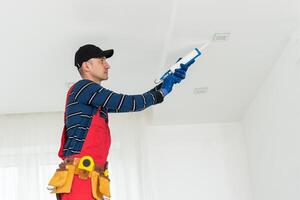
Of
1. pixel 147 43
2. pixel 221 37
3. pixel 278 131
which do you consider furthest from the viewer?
pixel 278 131

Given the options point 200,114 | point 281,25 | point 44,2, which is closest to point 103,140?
point 44,2

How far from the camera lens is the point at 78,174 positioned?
2217 mm

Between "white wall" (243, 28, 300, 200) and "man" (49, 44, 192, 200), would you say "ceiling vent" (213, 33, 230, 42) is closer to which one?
"white wall" (243, 28, 300, 200)

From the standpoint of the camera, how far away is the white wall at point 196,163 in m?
4.29

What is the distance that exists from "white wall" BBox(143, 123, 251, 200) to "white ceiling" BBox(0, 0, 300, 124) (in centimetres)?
37

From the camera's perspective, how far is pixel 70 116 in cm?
233

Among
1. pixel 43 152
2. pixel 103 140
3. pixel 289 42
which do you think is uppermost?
pixel 289 42

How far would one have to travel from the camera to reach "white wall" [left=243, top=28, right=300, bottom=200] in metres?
3.21

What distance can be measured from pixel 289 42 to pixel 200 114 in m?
1.25

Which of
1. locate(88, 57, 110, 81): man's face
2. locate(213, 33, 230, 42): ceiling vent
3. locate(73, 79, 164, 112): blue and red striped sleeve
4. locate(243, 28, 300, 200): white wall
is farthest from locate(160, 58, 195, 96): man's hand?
locate(243, 28, 300, 200): white wall

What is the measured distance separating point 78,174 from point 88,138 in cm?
16

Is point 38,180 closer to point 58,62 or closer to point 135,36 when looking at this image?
point 58,62

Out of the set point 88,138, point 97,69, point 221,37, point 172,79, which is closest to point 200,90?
point 221,37

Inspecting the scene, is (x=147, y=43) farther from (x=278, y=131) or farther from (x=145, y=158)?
(x=145, y=158)
